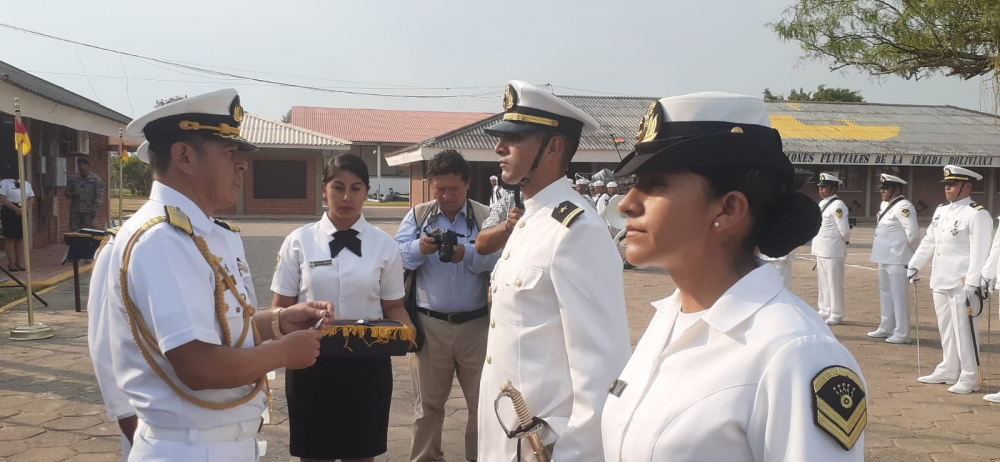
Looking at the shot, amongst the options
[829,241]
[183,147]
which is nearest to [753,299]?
[183,147]

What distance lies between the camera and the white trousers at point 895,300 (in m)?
8.54

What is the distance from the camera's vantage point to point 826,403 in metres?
1.20

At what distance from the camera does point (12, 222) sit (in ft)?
40.0

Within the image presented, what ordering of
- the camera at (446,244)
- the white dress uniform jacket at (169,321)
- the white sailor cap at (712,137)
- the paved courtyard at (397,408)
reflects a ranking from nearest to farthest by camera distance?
the white sailor cap at (712,137) → the white dress uniform jacket at (169,321) → the camera at (446,244) → the paved courtyard at (397,408)

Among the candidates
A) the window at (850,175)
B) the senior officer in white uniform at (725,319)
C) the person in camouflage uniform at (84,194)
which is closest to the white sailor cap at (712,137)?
the senior officer in white uniform at (725,319)

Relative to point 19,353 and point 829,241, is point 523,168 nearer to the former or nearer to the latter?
point 19,353

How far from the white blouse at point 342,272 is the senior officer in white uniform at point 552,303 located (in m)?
1.04

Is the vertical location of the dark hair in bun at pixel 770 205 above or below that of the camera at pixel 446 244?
above

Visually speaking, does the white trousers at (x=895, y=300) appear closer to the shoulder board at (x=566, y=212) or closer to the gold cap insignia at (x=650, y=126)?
the shoulder board at (x=566, y=212)

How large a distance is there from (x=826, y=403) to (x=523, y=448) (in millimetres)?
1344

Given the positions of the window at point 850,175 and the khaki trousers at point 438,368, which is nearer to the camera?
the khaki trousers at point 438,368

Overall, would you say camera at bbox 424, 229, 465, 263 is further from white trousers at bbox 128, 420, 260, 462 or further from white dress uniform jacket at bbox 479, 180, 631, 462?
white trousers at bbox 128, 420, 260, 462

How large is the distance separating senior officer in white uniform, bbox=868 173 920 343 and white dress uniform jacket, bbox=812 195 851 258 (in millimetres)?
578

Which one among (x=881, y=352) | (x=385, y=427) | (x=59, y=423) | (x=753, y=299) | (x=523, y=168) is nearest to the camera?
(x=753, y=299)
